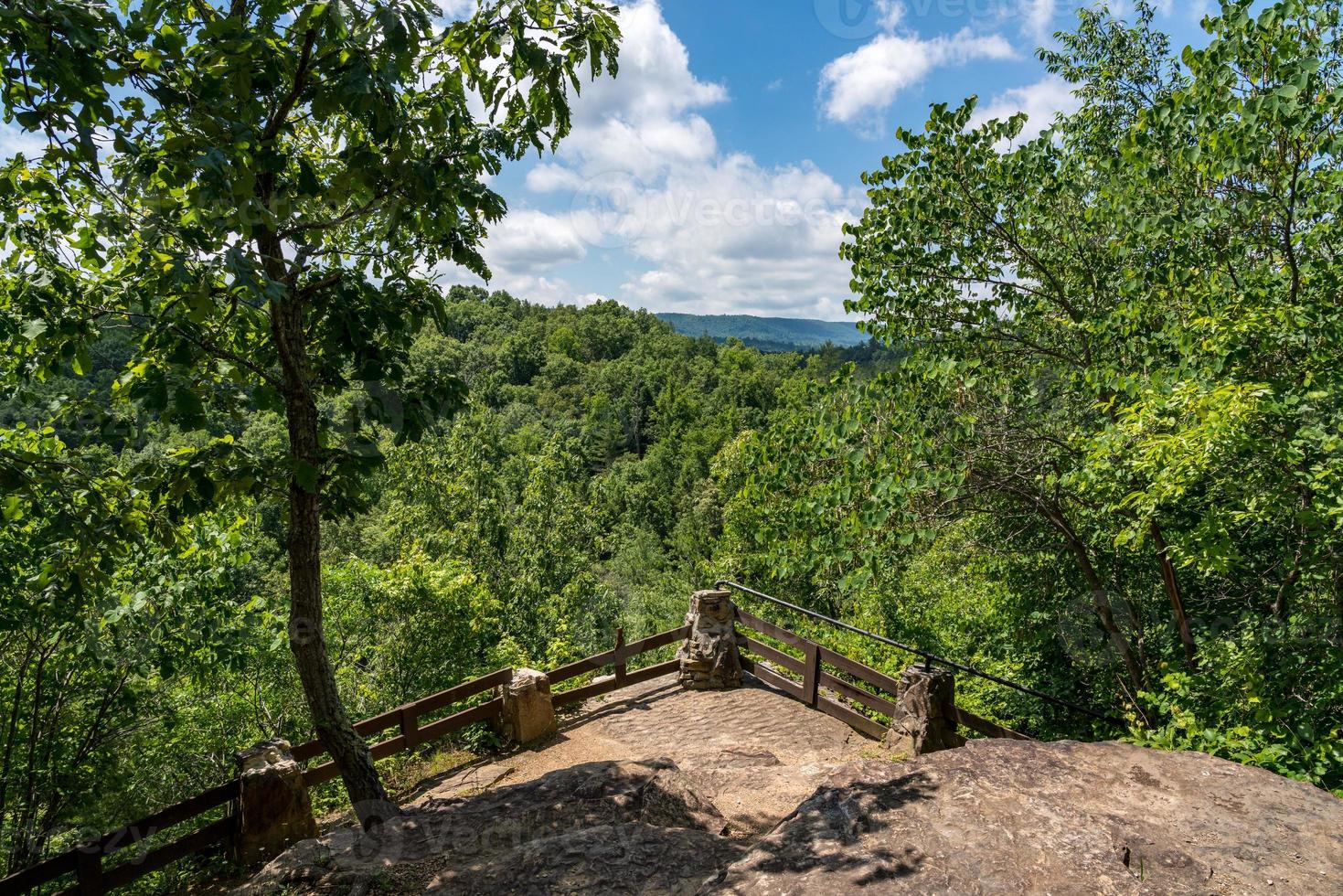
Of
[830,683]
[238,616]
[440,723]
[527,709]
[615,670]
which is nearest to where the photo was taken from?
[440,723]

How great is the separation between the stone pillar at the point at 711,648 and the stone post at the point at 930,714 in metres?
3.12

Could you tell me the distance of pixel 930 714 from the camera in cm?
697

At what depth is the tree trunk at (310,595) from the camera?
17.5 feet

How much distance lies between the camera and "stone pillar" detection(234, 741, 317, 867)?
611 cm

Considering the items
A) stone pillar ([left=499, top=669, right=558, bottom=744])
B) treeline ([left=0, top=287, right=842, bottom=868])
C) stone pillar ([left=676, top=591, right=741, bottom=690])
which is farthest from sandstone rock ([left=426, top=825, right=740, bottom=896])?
stone pillar ([left=676, top=591, right=741, bottom=690])

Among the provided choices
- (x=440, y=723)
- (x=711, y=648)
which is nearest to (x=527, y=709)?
(x=440, y=723)

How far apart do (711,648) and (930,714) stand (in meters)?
3.47

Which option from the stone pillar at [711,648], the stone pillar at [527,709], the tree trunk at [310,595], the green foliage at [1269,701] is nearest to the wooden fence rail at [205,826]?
the stone pillar at [527,709]

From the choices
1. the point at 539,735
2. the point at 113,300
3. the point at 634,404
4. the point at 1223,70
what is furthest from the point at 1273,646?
the point at 634,404

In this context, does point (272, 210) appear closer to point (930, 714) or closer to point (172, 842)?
point (172, 842)

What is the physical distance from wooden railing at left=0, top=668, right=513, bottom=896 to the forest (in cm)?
76

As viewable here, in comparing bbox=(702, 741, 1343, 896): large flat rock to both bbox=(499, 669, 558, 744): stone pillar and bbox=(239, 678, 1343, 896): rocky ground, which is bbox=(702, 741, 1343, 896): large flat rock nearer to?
bbox=(239, 678, 1343, 896): rocky ground

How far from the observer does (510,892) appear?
473cm

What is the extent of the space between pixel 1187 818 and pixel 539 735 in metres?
6.41
